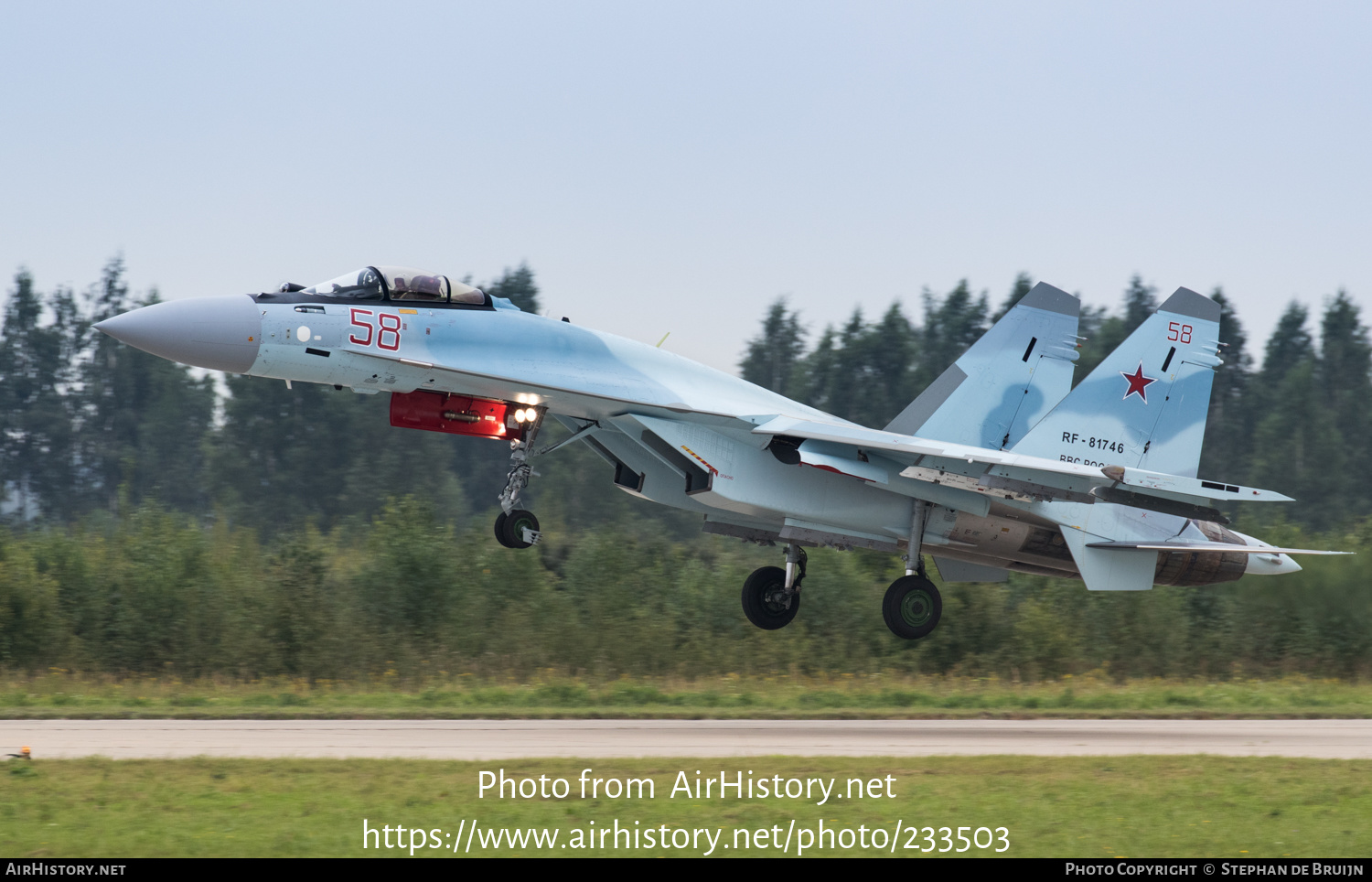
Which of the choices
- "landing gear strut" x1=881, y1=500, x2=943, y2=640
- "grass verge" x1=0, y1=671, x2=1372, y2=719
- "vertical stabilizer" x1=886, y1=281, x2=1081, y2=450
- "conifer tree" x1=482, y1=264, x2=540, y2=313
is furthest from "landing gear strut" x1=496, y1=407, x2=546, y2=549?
"conifer tree" x1=482, y1=264, x2=540, y2=313

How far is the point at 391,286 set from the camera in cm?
1419

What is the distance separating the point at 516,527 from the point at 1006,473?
6.02 m

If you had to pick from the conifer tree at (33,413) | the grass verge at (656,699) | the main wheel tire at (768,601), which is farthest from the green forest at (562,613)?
the conifer tree at (33,413)

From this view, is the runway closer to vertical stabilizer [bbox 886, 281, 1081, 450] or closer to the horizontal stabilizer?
the horizontal stabilizer

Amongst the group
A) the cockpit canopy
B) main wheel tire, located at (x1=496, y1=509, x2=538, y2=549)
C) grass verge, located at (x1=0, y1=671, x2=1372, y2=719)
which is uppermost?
the cockpit canopy

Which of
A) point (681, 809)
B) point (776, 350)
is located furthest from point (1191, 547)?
point (776, 350)

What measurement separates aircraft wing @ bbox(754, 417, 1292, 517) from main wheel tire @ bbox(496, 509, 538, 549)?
116 inches

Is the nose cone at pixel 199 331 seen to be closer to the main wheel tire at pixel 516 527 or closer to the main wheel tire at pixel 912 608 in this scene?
the main wheel tire at pixel 516 527

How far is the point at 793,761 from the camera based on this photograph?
1251cm

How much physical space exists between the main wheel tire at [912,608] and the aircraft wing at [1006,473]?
1545mm

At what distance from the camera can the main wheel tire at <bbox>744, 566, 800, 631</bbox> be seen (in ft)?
57.9

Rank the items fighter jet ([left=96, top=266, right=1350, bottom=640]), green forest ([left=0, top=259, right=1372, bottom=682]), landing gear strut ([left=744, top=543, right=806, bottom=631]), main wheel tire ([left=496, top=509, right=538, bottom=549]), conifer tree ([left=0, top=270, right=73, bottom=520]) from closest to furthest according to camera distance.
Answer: fighter jet ([left=96, top=266, right=1350, bottom=640]), main wheel tire ([left=496, top=509, right=538, bottom=549]), landing gear strut ([left=744, top=543, right=806, bottom=631]), green forest ([left=0, top=259, right=1372, bottom=682]), conifer tree ([left=0, top=270, right=73, bottom=520])

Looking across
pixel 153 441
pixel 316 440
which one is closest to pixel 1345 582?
pixel 316 440
